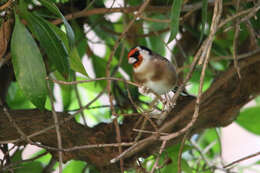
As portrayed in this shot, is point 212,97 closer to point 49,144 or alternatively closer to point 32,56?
point 49,144

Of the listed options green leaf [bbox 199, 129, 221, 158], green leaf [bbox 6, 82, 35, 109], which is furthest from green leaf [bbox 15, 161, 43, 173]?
green leaf [bbox 199, 129, 221, 158]

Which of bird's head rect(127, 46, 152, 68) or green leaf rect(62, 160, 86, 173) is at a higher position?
bird's head rect(127, 46, 152, 68)

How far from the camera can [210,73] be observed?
1787mm

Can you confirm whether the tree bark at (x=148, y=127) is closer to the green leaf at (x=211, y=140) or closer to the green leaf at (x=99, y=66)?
the green leaf at (x=99, y=66)

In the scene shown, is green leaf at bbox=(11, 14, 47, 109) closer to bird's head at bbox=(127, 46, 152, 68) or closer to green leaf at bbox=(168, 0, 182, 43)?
green leaf at bbox=(168, 0, 182, 43)

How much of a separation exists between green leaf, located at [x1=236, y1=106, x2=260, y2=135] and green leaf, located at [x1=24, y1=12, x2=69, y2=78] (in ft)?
2.82

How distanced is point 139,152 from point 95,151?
→ 14 centimetres

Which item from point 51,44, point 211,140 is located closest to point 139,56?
point 51,44

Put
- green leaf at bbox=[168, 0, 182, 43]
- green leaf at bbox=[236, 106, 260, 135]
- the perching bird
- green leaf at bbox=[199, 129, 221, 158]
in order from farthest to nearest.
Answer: green leaf at bbox=[199, 129, 221, 158] < green leaf at bbox=[236, 106, 260, 135] < the perching bird < green leaf at bbox=[168, 0, 182, 43]

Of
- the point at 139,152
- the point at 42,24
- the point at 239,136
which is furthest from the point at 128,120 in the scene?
the point at 239,136

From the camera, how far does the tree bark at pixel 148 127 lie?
4.04 feet

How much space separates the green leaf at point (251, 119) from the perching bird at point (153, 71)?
1.62 feet

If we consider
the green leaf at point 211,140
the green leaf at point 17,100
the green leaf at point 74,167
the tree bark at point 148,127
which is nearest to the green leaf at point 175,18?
the tree bark at point 148,127

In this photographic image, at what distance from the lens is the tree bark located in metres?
1.23
